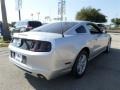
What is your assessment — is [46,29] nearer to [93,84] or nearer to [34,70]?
[34,70]

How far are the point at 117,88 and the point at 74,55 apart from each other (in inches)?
48.9

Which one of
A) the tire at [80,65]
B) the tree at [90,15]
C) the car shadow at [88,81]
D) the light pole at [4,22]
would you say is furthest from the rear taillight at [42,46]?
the tree at [90,15]

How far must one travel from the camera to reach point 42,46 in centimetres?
390

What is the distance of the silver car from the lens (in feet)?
12.5

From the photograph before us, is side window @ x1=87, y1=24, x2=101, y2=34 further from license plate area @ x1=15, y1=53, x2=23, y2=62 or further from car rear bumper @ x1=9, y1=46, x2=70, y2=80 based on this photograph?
license plate area @ x1=15, y1=53, x2=23, y2=62

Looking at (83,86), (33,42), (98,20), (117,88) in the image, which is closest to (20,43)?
(33,42)

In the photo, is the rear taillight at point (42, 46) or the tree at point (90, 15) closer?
the rear taillight at point (42, 46)

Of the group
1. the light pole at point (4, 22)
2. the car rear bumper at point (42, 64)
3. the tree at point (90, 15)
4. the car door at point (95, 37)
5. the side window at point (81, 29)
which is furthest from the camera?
the tree at point (90, 15)

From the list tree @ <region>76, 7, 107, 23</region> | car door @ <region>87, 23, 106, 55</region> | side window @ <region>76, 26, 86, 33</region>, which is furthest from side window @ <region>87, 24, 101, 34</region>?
tree @ <region>76, 7, 107, 23</region>

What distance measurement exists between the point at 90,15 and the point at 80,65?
40.0m

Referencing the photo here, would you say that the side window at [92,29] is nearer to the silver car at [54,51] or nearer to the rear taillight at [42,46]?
the silver car at [54,51]

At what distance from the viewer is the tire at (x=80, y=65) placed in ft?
15.0

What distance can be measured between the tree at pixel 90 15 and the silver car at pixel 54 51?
38.6m

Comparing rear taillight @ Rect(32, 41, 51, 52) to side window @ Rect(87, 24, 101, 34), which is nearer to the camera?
rear taillight @ Rect(32, 41, 51, 52)
